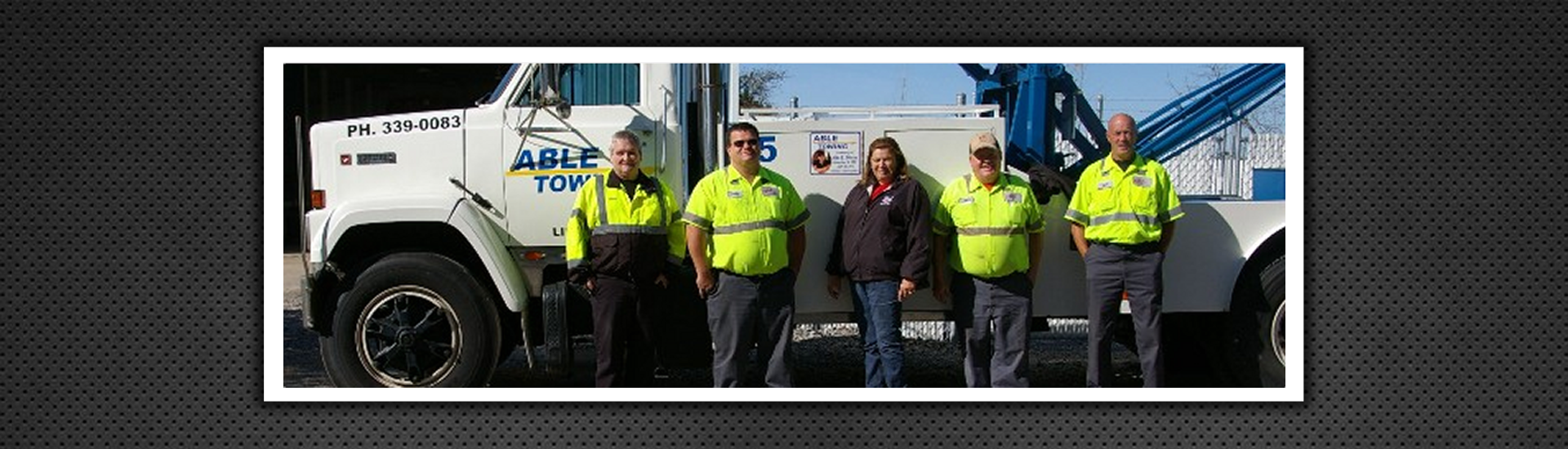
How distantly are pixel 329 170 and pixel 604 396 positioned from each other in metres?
1.91

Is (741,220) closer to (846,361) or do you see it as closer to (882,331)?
(882,331)

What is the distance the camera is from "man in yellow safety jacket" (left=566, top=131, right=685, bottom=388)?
7008 millimetres

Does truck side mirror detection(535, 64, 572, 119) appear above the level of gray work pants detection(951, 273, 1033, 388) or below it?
above

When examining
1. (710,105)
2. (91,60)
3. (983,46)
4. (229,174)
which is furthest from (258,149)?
(983,46)

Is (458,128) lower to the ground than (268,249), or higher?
higher

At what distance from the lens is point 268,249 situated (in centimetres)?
611

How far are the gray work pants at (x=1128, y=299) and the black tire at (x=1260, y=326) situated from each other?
1.59 ft

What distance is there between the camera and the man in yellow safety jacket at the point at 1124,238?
7.10 metres

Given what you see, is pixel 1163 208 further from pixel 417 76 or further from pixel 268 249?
pixel 268 249

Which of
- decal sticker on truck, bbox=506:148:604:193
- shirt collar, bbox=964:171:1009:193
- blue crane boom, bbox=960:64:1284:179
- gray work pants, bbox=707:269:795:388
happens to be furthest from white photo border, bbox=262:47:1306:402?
blue crane boom, bbox=960:64:1284:179

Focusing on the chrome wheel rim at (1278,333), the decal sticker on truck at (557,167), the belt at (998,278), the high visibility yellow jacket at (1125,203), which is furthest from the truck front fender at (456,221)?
the chrome wheel rim at (1278,333)

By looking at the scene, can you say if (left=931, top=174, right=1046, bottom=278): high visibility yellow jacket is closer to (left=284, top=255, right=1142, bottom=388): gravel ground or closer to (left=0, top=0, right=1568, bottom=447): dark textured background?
(left=284, top=255, right=1142, bottom=388): gravel ground

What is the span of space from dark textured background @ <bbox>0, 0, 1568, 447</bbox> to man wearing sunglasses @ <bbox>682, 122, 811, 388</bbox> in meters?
0.85

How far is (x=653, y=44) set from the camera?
6.07 metres
